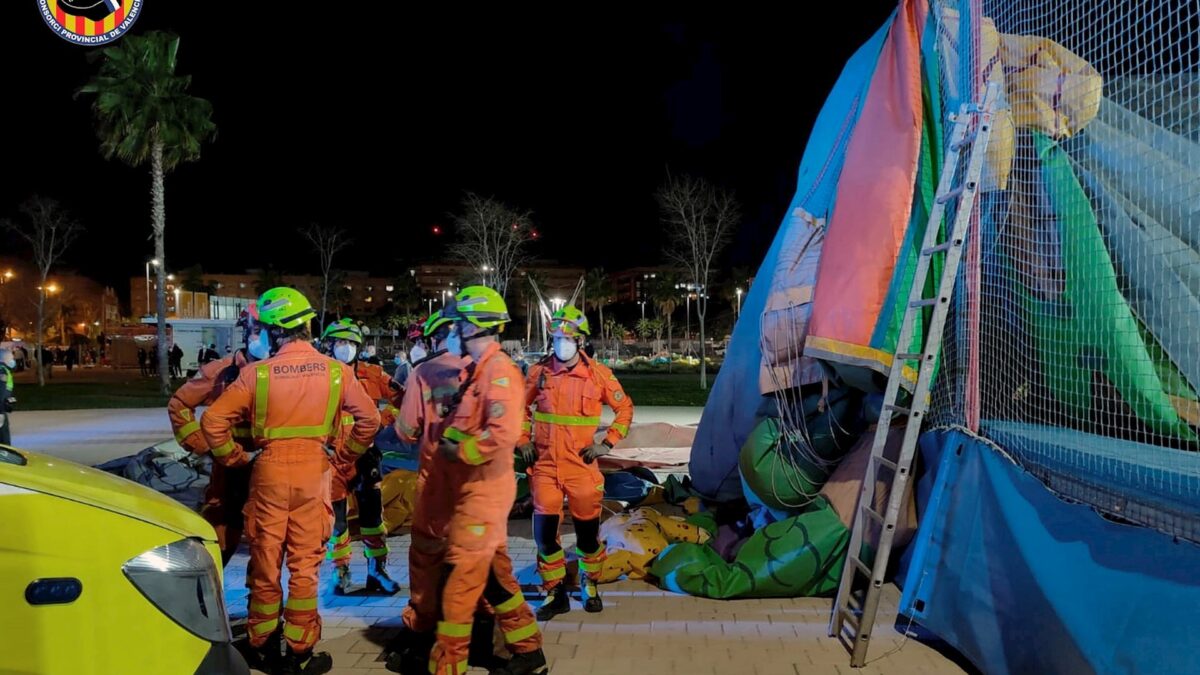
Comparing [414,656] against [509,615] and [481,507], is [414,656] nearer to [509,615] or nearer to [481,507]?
[509,615]

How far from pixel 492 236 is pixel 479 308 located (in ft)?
104

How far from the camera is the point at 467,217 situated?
3497cm

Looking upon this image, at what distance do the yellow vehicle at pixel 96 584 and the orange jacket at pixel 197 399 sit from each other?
1.97 metres

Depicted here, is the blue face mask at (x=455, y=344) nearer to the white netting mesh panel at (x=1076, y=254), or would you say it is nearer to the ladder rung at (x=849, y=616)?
the ladder rung at (x=849, y=616)

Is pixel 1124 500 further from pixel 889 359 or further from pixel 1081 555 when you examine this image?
pixel 889 359

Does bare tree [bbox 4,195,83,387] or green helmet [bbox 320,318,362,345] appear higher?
bare tree [bbox 4,195,83,387]

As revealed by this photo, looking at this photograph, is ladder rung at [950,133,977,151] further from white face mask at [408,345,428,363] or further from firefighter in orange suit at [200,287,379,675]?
white face mask at [408,345,428,363]

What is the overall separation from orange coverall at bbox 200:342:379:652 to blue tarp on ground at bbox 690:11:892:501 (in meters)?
3.92

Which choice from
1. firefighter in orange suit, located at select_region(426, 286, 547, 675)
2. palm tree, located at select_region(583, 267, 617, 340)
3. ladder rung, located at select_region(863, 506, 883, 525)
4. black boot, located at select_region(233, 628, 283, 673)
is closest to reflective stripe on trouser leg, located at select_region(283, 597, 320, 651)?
black boot, located at select_region(233, 628, 283, 673)

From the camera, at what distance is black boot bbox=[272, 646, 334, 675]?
4.08 m

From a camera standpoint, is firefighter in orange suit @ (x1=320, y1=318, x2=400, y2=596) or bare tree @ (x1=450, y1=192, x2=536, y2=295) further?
bare tree @ (x1=450, y1=192, x2=536, y2=295)

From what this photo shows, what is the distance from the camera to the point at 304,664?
414 centimetres

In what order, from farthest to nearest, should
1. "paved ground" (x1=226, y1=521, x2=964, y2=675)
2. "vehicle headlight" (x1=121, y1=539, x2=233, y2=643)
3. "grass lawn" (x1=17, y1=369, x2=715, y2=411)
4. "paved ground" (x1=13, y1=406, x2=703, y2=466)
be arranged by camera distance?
"grass lawn" (x1=17, y1=369, x2=715, y2=411)
"paved ground" (x1=13, y1=406, x2=703, y2=466)
"paved ground" (x1=226, y1=521, x2=964, y2=675)
"vehicle headlight" (x1=121, y1=539, x2=233, y2=643)

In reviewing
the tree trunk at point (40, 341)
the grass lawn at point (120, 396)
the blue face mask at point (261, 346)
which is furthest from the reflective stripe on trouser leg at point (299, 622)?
the tree trunk at point (40, 341)
